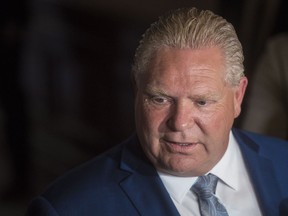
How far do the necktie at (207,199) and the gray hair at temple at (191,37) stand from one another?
27cm

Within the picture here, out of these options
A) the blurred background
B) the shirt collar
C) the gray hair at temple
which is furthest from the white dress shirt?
the blurred background

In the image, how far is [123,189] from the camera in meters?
1.49

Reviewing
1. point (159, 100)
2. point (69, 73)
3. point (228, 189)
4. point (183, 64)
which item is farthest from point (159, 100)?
point (69, 73)

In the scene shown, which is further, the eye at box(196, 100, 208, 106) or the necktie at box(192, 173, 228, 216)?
the necktie at box(192, 173, 228, 216)

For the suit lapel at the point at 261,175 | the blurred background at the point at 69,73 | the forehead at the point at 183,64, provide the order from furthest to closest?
the blurred background at the point at 69,73
the suit lapel at the point at 261,175
the forehead at the point at 183,64

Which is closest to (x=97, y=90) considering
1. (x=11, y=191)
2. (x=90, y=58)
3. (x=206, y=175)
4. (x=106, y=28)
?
(x=90, y=58)

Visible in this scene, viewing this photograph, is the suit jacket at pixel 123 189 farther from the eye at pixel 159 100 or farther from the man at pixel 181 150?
the eye at pixel 159 100

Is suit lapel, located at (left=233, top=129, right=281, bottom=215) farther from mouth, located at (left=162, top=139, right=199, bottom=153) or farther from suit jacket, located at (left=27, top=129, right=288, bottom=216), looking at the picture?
mouth, located at (left=162, top=139, right=199, bottom=153)

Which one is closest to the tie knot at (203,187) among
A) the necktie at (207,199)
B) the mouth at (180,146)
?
the necktie at (207,199)

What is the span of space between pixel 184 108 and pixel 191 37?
0.16 m

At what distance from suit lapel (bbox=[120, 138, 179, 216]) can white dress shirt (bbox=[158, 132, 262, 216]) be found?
3cm

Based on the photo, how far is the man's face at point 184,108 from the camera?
1329 mm

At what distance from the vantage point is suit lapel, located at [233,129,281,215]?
156 cm

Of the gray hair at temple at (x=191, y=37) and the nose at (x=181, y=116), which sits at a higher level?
the gray hair at temple at (x=191, y=37)
